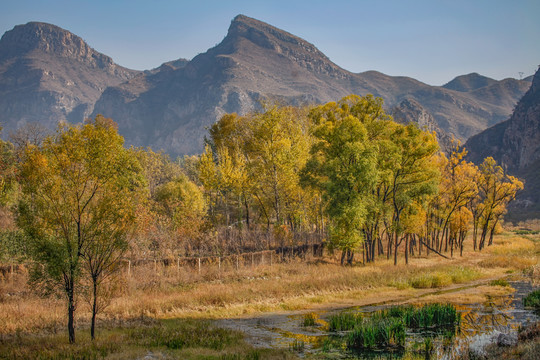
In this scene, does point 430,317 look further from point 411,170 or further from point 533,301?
point 411,170

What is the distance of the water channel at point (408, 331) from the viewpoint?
14.6 meters

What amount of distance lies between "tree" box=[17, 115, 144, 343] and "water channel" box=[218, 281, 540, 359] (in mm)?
7092

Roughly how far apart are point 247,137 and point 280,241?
19.4 metres

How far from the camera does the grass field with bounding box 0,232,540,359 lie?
14.7 metres

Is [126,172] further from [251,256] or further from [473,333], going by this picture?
[473,333]

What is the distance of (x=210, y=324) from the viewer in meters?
19.4

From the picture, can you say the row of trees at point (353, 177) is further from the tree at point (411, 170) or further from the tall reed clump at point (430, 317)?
the tall reed clump at point (430, 317)

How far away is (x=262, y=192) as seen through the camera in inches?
1788

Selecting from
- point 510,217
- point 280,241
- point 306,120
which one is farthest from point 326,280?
point 510,217

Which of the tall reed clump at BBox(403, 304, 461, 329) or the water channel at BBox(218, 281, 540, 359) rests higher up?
the tall reed clump at BBox(403, 304, 461, 329)

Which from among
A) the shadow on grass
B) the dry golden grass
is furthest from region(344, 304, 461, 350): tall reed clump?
the dry golden grass

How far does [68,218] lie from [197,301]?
10566mm

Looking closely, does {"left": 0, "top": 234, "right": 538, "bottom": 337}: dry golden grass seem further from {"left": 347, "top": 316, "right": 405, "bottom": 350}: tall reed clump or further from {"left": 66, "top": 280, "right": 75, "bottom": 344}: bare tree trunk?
{"left": 347, "top": 316, "right": 405, "bottom": 350}: tall reed clump

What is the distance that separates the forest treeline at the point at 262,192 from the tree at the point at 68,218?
46mm
